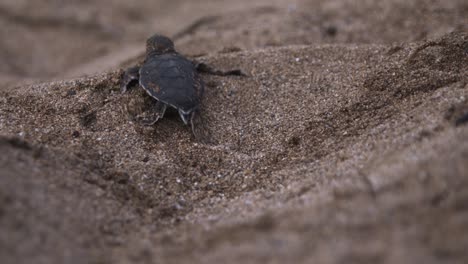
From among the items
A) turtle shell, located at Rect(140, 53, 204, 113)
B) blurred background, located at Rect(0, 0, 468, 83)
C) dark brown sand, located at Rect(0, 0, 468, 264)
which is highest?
blurred background, located at Rect(0, 0, 468, 83)

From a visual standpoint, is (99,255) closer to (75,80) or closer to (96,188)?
(96,188)

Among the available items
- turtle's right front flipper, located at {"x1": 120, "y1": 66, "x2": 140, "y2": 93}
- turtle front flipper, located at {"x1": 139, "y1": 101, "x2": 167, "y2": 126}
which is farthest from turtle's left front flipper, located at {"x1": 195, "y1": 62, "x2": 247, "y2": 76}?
turtle front flipper, located at {"x1": 139, "y1": 101, "x2": 167, "y2": 126}

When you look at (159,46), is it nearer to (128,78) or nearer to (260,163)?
(128,78)

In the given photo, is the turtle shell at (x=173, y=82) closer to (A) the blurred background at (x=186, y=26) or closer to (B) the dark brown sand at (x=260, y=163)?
(B) the dark brown sand at (x=260, y=163)

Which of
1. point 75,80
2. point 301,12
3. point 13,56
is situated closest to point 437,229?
point 75,80

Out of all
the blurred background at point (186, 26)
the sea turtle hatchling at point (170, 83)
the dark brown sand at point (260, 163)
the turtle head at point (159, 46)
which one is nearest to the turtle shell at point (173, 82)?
the sea turtle hatchling at point (170, 83)

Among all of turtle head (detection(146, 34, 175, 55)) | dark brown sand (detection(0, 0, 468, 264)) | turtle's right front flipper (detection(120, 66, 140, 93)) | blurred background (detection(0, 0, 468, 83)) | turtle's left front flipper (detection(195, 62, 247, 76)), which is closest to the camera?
dark brown sand (detection(0, 0, 468, 264))

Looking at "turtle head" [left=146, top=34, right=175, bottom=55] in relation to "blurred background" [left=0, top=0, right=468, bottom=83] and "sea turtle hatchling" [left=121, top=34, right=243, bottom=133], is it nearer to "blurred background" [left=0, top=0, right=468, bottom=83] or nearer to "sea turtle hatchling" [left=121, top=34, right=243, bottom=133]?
"sea turtle hatchling" [left=121, top=34, right=243, bottom=133]
